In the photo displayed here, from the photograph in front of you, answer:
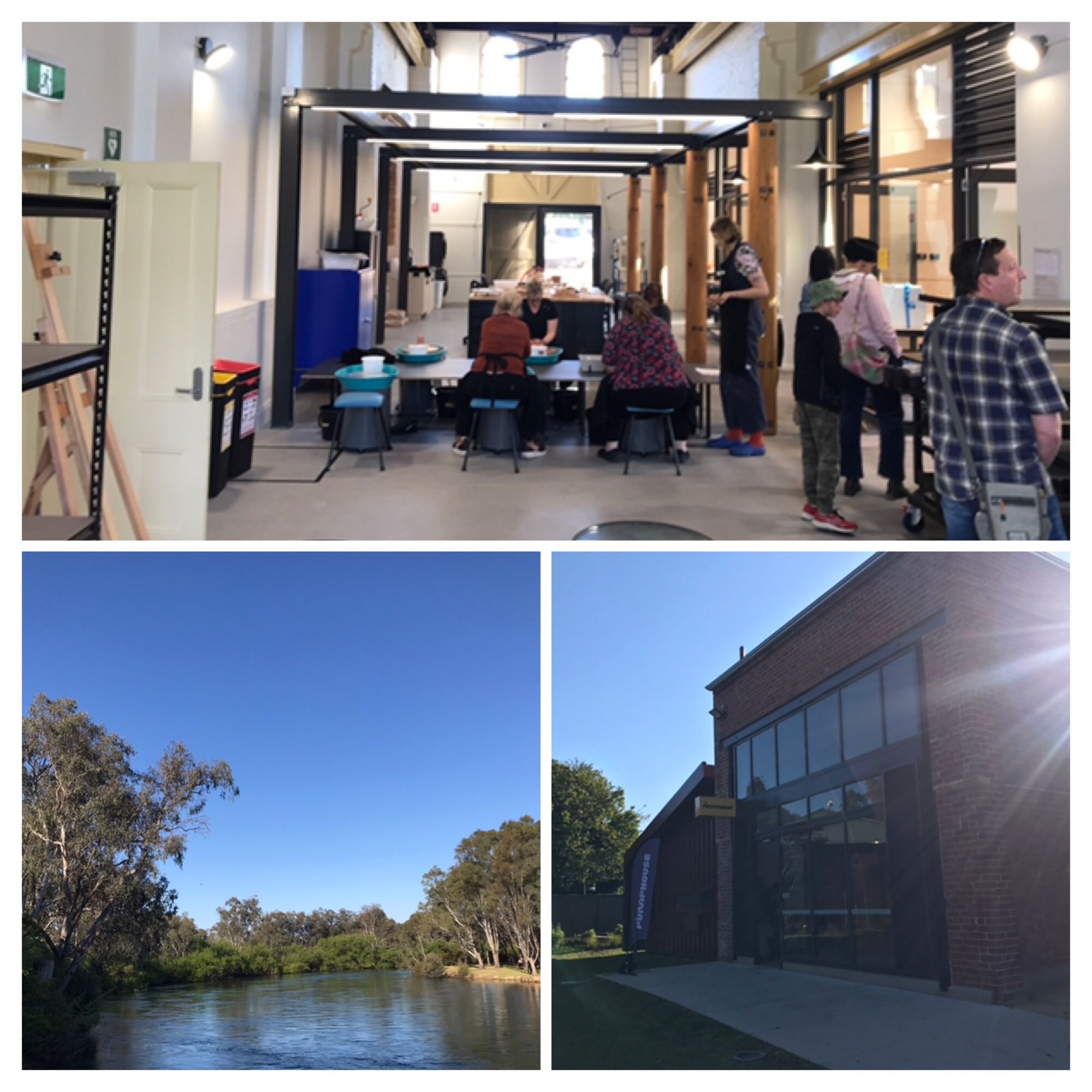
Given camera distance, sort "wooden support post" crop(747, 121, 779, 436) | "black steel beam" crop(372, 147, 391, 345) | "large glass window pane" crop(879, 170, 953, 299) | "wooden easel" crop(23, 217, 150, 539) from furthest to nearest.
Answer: "black steel beam" crop(372, 147, 391, 345)
"large glass window pane" crop(879, 170, 953, 299)
"wooden support post" crop(747, 121, 779, 436)
"wooden easel" crop(23, 217, 150, 539)

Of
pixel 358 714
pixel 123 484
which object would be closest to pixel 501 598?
pixel 358 714

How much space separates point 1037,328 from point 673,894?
3035mm

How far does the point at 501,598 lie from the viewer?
2514 millimetres

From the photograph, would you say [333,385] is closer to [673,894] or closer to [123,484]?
[123,484]

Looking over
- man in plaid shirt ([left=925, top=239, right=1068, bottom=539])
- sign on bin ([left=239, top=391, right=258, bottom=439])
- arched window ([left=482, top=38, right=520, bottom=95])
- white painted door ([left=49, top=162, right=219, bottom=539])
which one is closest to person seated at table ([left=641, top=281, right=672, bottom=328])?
sign on bin ([left=239, top=391, right=258, bottom=439])

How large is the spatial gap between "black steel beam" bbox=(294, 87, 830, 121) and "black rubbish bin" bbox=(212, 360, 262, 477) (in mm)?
2360

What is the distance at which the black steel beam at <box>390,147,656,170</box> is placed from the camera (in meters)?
13.2

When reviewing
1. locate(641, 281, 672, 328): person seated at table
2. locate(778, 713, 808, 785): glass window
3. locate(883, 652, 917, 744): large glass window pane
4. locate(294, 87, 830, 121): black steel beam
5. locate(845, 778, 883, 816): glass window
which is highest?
locate(294, 87, 830, 121): black steel beam

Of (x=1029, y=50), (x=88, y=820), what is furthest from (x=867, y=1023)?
(x=1029, y=50)

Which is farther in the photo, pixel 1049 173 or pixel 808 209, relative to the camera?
pixel 808 209

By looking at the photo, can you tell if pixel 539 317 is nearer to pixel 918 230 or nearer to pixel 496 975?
pixel 918 230

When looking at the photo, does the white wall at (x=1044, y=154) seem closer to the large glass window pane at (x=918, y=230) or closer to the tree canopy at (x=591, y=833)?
the large glass window pane at (x=918, y=230)

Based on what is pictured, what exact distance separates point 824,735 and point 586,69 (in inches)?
1003

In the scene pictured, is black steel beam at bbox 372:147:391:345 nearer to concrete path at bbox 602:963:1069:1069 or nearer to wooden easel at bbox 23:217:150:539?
wooden easel at bbox 23:217:150:539
